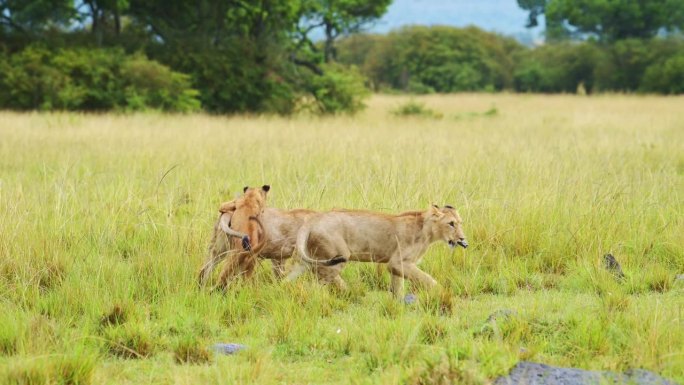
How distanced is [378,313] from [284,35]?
22.2m

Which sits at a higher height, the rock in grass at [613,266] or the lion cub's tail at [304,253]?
the lion cub's tail at [304,253]

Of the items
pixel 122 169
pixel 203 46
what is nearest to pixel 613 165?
pixel 122 169

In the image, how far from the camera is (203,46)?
24.7 m

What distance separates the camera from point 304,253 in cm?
551

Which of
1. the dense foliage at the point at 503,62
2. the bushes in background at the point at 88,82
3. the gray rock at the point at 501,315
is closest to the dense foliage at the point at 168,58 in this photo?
the bushes in background at the point at 88,82

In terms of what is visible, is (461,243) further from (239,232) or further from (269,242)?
(239,232)

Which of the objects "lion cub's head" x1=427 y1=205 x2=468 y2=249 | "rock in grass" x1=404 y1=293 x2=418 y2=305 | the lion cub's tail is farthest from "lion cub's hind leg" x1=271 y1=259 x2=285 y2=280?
"lion cub's head" x1=427 y1=205 x2=468 y2=249

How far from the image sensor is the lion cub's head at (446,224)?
5.78 meters

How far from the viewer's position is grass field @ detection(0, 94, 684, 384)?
4.44 metres

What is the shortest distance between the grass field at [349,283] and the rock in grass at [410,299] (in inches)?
4.6

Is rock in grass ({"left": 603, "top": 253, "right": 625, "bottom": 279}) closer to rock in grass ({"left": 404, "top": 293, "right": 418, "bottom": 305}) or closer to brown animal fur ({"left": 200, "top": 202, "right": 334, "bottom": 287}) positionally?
rock in grass ({"left": 404, "top": 293, "right": 418, "bottom": 305})

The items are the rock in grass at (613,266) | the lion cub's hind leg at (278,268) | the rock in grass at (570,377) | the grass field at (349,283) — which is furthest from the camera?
the rock in grass at (613,266)

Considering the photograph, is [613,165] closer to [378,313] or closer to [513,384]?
[378,313]

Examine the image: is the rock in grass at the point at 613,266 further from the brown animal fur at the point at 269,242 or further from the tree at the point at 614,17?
the tree at the point at 614,17
